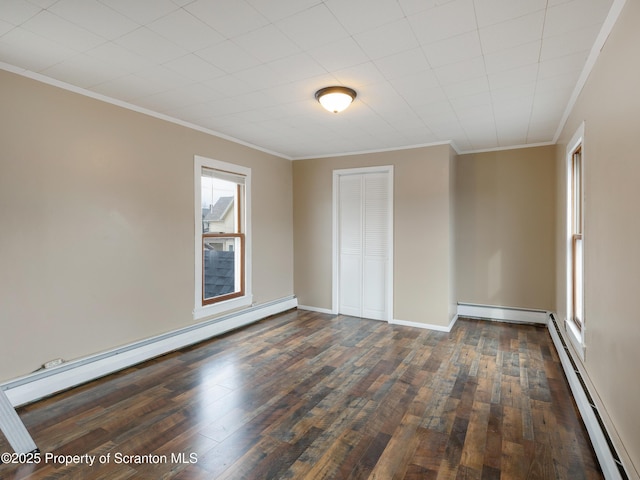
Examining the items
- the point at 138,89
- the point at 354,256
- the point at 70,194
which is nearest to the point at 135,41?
the point at 138,89

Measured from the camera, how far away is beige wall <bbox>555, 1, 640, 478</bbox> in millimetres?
1675

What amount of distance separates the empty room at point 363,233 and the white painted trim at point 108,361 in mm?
19

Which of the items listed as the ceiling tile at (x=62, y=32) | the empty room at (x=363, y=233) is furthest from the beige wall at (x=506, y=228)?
the ceiling tile at (x=62, y=32)

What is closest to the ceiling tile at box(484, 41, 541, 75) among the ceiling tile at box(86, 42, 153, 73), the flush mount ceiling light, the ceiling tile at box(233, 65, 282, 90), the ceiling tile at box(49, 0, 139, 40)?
the flush mount ceiling light

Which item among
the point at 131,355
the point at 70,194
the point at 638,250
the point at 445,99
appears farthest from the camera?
the point at 131,355

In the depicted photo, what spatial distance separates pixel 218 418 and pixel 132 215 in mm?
2191

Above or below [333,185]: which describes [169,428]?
below

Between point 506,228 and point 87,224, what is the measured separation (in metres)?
5.36

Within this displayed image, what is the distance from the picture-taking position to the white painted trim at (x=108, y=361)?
274 centimetres

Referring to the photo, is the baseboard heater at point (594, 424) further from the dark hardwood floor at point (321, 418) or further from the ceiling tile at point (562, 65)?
the ceiling tile at point (562, 65)

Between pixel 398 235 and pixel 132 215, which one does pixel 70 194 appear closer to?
pixel 132 215

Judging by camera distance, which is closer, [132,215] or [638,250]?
[638,250]

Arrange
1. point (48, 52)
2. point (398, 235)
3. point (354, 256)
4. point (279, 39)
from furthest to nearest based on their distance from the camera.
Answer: point (354, 256) < point (398, 235) < point (48, 52) < point (279, 39)

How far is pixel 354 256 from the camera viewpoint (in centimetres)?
561
